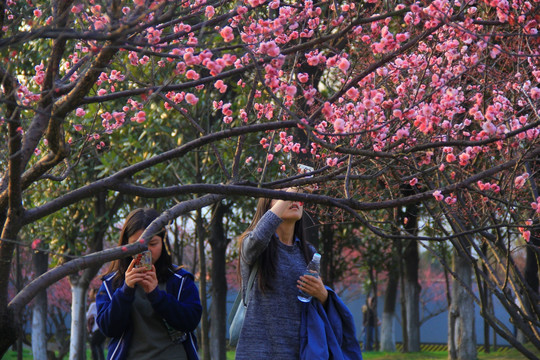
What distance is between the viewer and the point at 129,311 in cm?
354

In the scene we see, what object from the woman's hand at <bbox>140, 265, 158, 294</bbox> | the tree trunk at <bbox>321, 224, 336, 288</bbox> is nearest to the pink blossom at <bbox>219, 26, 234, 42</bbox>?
the woman's hand at <bbox>140, 265, 158, 294</bbox>

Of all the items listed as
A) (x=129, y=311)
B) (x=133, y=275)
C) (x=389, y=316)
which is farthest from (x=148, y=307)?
(x=389, y=316)

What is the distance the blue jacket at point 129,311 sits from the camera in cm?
350

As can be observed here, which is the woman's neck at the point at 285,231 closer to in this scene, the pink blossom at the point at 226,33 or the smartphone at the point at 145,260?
the smartphone at the point at 145,260

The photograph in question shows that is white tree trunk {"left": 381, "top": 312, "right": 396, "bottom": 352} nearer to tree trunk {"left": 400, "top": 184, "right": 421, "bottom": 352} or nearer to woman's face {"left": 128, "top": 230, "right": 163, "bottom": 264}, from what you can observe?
tree trunk {"left": 400, "top": 184, "right": 421, "bottom": 352}

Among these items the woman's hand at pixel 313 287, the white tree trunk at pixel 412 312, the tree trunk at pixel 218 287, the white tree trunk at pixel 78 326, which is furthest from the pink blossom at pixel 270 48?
the white tree trunk at pixel 412 312

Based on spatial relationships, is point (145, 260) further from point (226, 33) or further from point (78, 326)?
point (78, 326)

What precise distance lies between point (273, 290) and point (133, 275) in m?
0.74

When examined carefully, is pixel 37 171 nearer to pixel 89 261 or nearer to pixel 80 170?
pixel 89 261

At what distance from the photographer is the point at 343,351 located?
3840mm

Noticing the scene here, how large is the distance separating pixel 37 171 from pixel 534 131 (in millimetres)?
2899

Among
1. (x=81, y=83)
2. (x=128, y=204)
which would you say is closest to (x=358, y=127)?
(x=81, y=83)

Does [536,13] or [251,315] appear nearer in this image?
[251,315]

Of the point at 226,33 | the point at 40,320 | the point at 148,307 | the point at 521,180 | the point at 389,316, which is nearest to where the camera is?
the point at 226,33
